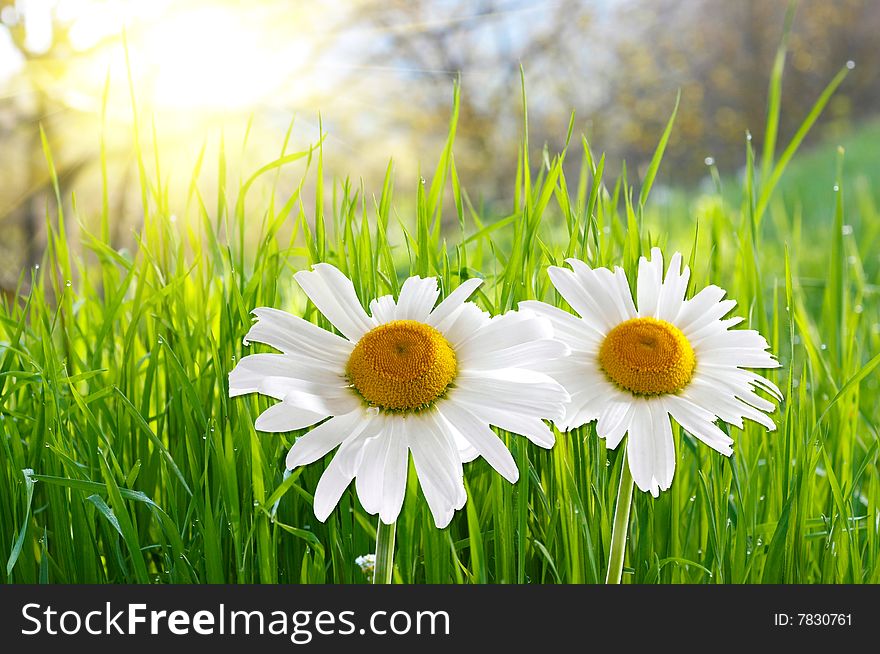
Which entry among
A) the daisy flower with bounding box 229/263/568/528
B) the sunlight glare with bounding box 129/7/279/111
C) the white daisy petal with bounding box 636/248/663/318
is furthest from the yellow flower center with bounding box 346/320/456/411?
the sunlight glare with bounding box 129/7/279/111

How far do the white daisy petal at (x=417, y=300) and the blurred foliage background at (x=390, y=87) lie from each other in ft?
0.41

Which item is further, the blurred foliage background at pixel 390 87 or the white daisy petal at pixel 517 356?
the blurred foliage background at pixel 390 87

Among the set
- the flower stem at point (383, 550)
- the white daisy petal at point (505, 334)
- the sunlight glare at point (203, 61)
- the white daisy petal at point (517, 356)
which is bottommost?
the flower stem at point (383, 550)

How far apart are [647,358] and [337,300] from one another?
13 cm

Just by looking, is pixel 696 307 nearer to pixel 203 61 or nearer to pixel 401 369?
pixel 401 369

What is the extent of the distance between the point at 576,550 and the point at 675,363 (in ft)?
0.38

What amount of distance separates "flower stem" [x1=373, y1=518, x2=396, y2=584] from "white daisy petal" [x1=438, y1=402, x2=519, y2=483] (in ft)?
0.17

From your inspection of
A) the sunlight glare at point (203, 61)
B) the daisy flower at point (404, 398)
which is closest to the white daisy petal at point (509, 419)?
the daisy flower at point (404, 398)

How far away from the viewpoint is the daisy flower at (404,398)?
0.98 feet

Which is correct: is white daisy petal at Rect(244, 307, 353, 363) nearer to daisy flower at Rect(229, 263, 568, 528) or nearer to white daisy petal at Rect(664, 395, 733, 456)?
daisy flower at Rect(229, 263, 568, 528)

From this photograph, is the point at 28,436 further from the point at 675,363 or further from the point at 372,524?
the point at 675,363

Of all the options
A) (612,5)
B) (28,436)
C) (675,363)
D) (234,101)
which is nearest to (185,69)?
(234,101)

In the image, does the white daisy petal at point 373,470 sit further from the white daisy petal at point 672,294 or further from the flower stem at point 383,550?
the white daisy petal at point 672,294

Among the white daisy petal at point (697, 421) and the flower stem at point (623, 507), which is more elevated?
the white daisy petal at point (697, 421)
